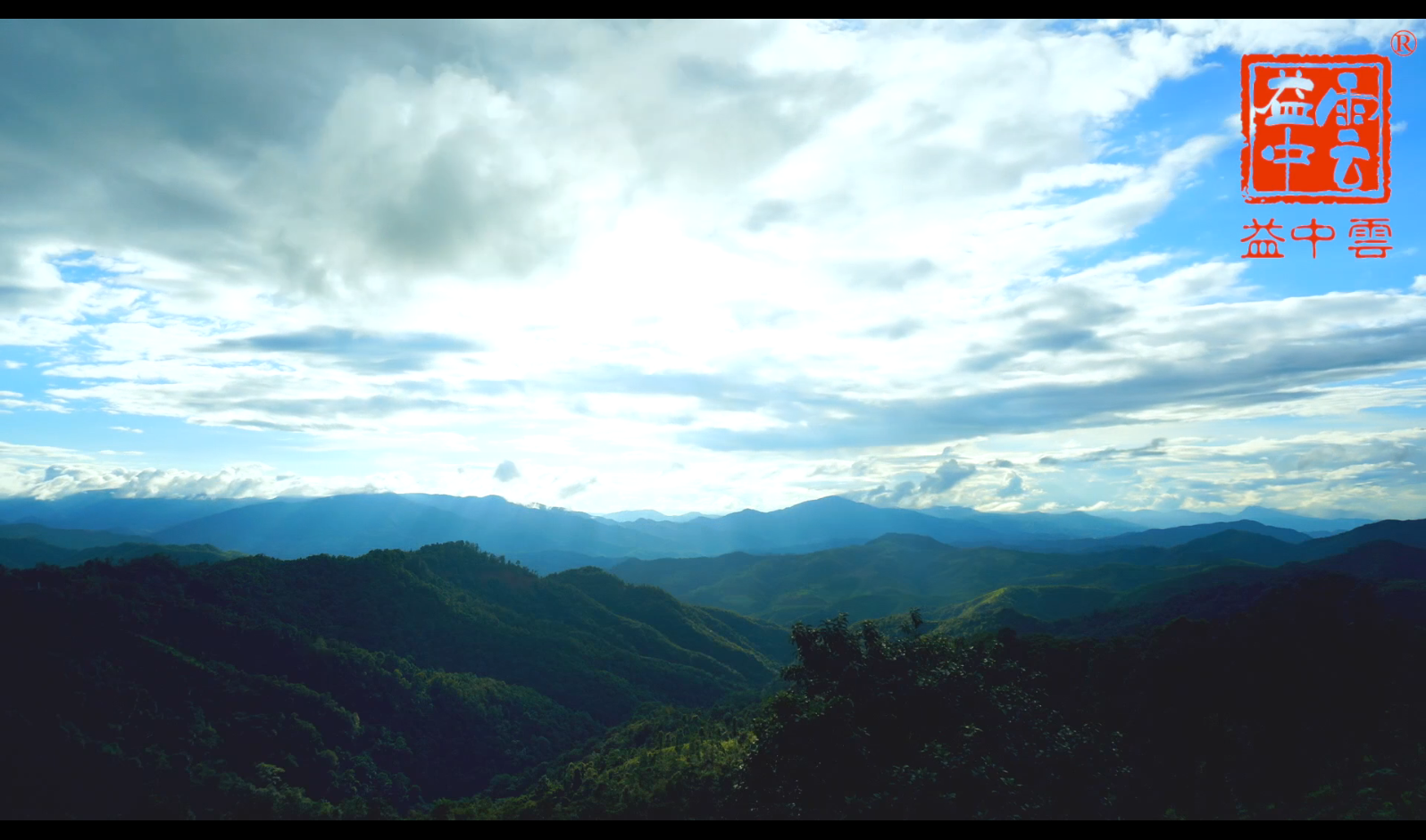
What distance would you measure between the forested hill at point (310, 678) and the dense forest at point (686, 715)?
386 millimetres

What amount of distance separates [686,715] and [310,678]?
163 ft

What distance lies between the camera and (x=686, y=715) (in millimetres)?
78875

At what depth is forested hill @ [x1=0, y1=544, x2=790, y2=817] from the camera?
4988cm

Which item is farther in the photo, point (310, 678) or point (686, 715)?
point (310, 678)

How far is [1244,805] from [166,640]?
102411 millimetres

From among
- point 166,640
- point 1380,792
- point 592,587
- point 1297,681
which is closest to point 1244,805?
point 1380,792

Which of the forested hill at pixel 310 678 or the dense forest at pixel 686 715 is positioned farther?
the forested hill at pixel 310 678

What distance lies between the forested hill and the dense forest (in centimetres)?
39

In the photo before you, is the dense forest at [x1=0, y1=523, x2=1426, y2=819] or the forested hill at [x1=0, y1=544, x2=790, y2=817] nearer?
the dense forest at [x1=0, y1=523, x2=1426, y2=819]

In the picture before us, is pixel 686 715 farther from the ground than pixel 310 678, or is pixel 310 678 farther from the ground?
pixel 310 678

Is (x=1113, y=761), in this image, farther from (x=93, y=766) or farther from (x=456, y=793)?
(x=456, y=793)

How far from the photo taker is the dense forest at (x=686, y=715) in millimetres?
33281

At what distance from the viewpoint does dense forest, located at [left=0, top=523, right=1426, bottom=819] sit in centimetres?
3328

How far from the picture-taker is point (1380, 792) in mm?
28688
